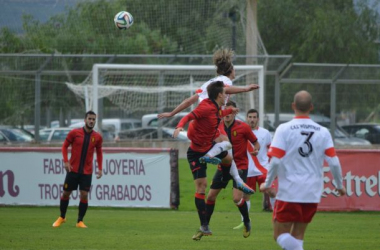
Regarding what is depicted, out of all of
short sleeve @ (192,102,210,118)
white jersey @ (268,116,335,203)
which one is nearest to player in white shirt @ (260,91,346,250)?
white jersey @ (268,116,335,203)

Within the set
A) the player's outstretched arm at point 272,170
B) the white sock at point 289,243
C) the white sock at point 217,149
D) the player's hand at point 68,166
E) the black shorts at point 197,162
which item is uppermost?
the player's outstretched arm at point 272,170

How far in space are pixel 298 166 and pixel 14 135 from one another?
985 inches

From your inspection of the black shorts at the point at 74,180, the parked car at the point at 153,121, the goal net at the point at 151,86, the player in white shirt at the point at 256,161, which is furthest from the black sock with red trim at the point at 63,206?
the parked car at the point at 153,121

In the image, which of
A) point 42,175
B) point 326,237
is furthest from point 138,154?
point 326,237

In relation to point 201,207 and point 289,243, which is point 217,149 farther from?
point 289,243

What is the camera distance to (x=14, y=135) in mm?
32062

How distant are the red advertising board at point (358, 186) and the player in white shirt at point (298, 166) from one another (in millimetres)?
10639

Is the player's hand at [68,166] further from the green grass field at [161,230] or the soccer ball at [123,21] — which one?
the soccer ball at [123,21]

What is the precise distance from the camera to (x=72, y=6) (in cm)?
3152

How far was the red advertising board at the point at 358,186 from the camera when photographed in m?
19.0

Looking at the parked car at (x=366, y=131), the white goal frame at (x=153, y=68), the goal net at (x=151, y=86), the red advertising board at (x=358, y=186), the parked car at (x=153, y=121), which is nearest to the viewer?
the red advertising board at (x=358, y=186)

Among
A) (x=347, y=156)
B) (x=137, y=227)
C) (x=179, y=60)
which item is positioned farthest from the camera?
(x=179, y=60)

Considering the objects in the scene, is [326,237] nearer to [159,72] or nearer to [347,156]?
[347,156]

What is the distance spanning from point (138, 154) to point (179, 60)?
37.8 feet
